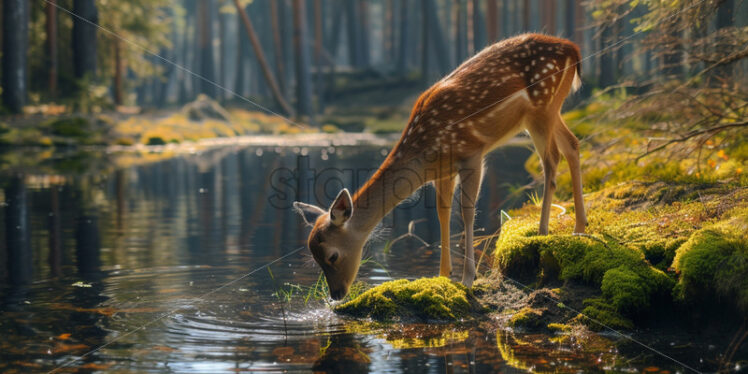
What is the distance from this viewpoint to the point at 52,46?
33719mm

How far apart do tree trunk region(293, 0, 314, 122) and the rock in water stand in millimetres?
4412

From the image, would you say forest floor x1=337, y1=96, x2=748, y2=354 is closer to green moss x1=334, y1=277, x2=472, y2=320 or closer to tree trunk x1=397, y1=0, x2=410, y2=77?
green moss x1=334, y1=277, x2=472, y2=320

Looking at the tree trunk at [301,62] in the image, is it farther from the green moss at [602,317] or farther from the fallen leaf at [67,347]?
the fallen leaf at [67,347]

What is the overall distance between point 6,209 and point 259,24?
65.8 meters

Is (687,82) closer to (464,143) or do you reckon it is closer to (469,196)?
(464,143)

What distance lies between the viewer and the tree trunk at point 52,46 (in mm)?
33344

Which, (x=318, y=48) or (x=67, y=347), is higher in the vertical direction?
(x=318, y=48)

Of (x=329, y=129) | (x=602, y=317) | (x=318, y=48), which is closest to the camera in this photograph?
(x=602, y=317)

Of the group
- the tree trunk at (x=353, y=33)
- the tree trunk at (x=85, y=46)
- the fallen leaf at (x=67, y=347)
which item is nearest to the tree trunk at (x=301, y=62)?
the tree trunk at (x=85, y=46)

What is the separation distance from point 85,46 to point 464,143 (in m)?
30.0

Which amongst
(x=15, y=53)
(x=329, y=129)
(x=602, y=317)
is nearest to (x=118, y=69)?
(x=15, y=53)

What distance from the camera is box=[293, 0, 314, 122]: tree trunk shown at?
Answer: 43062 millimetres

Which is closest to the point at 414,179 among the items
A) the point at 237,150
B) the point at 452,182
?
the point at 452,182

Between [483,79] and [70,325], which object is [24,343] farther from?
[483,79]
